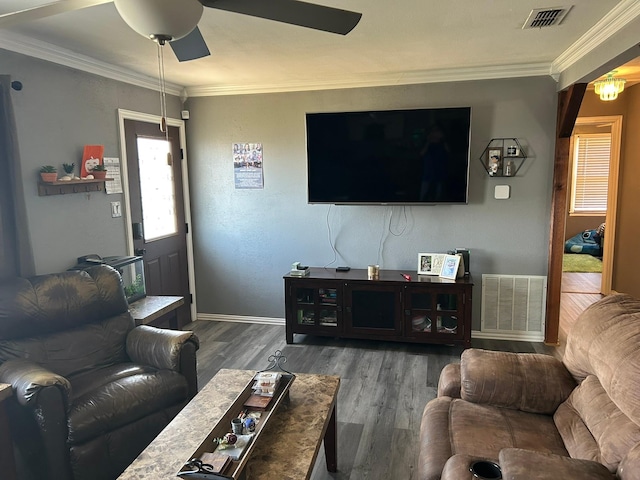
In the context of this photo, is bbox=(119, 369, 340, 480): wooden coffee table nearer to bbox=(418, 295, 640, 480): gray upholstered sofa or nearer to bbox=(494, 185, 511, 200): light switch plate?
bbox=(418, 295, 640, 480): gray upholstered sofa

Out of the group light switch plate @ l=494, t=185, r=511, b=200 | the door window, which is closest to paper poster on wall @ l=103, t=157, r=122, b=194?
the door window

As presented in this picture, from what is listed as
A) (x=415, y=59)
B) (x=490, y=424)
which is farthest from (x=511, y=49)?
(x=490, y=424)

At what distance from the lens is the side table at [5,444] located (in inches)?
83.5

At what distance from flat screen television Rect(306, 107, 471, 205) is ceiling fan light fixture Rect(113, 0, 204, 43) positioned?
2732mm

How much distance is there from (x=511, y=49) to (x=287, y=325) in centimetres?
294

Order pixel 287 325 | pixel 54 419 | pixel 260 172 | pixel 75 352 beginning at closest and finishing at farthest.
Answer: pixel 54 419
pixel 75 352
pixel 287 325
pixel 260 172

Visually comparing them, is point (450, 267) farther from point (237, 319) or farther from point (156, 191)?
point (156, 191)

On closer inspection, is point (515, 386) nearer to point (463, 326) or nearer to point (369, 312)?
point (463, 326)

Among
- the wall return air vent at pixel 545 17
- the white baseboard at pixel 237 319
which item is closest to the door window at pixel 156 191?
the white baseboard at pixel 237 319

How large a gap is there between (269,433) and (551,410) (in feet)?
4.32

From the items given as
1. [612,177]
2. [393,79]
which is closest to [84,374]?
[393,79]

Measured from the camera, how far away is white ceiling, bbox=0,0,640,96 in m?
2.50

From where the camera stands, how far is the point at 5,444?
2.14 meters

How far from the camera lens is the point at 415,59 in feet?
11.9
